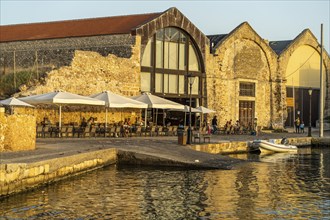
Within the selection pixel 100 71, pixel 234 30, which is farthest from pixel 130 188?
pixel 234 30

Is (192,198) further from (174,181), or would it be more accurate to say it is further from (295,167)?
(295,167)

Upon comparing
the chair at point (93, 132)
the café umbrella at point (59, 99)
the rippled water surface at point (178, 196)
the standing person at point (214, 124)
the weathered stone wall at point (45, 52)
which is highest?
the weathered stone wall at point (45, 52)

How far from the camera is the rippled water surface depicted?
1345cm

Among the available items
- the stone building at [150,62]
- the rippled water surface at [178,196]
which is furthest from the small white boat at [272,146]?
the rippled water surface at [178,196]

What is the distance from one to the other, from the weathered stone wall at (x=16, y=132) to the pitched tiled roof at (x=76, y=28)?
1848cm

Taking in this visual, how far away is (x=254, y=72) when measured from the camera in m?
49.3

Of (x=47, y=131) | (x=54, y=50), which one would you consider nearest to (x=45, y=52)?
(x=54, y=50)

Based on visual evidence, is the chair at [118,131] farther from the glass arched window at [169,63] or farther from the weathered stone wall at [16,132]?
the weathered stone wall at [16,132]

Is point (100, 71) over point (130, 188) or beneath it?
over

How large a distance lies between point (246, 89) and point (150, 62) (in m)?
11.6

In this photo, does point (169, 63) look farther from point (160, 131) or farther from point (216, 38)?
point (216, 38)

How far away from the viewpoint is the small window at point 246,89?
48.2m

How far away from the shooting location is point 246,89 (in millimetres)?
48750

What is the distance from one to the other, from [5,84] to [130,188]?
23559 millimetres
